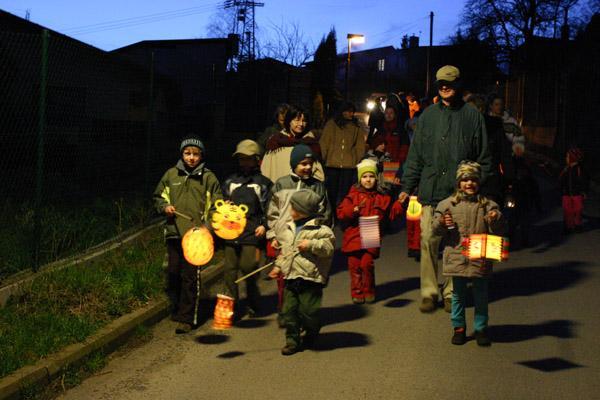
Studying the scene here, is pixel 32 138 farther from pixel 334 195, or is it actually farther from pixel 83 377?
pixel 83 377

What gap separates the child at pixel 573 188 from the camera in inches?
514

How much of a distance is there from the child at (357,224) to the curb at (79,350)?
5.94 ft

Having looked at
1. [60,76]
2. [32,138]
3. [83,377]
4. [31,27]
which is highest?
[31,27]

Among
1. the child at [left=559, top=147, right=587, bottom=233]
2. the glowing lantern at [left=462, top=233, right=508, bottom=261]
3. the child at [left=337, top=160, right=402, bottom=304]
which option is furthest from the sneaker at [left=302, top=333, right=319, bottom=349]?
the child at [left=559, top=147, right=587, bottom=233]

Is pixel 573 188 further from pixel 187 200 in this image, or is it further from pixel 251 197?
pixel 187 200

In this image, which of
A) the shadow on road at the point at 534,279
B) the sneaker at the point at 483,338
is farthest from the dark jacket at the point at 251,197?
the shadow on road at the point at 534,279

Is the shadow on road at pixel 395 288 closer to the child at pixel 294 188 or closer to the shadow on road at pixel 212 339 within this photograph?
the child at pixel 294 188

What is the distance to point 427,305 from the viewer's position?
318 inches

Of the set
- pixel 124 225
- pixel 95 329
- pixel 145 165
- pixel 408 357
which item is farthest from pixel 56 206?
pixel 408 357

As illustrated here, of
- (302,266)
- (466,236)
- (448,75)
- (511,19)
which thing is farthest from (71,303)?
(511,19)

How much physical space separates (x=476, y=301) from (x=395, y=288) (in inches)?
95.1

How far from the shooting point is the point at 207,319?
7.94 m

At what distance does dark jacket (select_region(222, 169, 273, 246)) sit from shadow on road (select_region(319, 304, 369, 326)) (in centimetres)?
93

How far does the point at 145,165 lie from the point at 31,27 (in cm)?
1218
